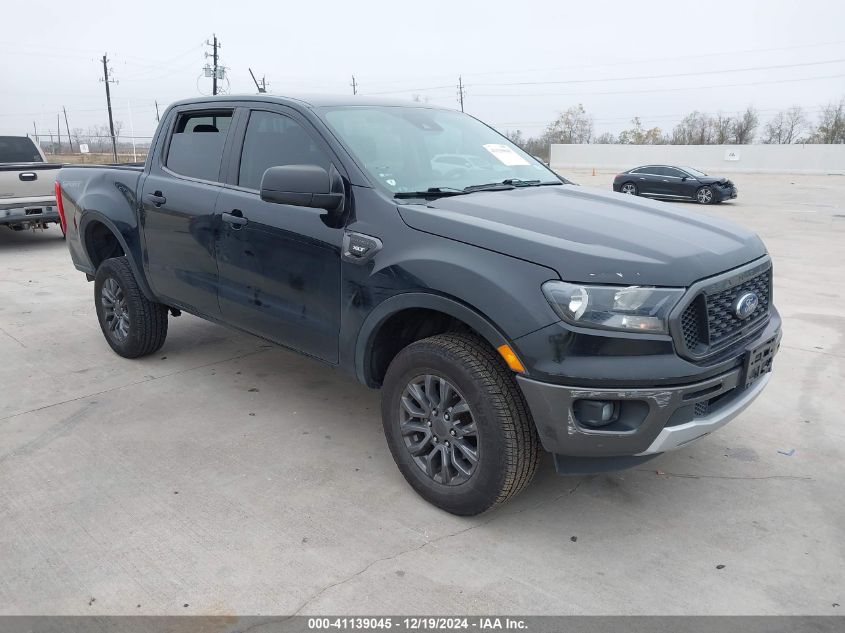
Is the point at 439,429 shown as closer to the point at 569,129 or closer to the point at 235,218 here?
the point at 235,218

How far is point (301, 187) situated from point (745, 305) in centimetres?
200

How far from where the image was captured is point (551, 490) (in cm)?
329

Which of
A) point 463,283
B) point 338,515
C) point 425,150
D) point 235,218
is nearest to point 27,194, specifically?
point 235,218

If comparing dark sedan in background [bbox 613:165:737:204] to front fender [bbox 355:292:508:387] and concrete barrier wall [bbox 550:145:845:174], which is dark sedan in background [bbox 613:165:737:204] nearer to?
front fender [bbox 355:292:508:387]

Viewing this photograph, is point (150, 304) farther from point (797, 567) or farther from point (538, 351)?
point (797, 567)

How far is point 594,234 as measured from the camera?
2727 millimetres

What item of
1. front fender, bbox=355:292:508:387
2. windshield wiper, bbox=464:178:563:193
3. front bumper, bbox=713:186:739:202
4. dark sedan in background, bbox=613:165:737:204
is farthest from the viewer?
dark sedan in background, bbox=613:165:737:204

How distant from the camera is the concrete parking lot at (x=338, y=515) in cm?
252

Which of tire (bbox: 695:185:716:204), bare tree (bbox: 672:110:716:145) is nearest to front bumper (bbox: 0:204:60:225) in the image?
tire (bbox: 695:185:716:204)

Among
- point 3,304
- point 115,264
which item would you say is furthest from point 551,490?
point 3,304

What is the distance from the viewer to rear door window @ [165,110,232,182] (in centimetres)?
405

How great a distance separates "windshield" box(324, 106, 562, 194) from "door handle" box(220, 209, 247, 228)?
28.9 inches
